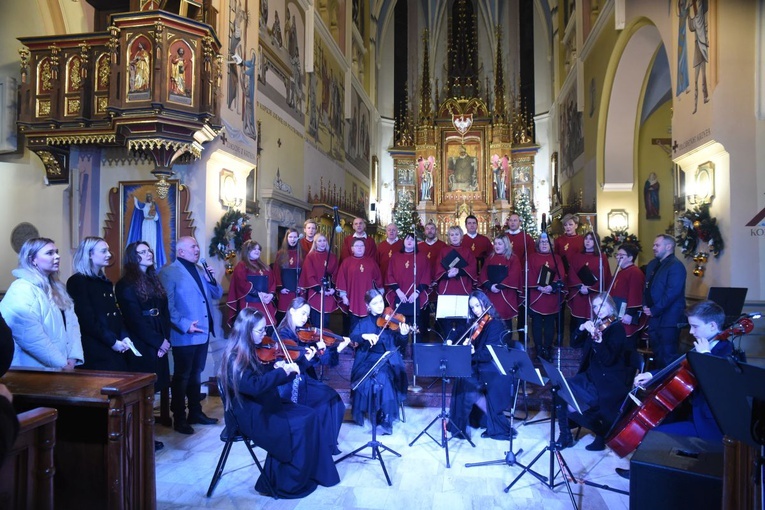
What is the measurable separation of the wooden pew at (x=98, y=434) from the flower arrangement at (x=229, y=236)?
12.6 ft

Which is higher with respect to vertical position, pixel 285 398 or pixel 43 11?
pixel 43 11

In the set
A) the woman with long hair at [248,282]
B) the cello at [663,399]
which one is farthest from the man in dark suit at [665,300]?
the woman with long hair at [248,282]

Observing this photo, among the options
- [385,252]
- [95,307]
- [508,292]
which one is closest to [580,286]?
[508,292]

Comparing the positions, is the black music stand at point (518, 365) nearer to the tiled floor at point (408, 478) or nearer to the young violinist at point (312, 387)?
the tiled floor at point (408, 478)

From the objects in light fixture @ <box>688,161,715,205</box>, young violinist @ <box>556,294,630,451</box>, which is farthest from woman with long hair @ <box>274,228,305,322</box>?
light fixture @ <box>688,161,715,205</box>

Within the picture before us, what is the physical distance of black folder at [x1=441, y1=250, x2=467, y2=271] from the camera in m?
6.24

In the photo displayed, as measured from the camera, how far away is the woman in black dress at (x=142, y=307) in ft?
14.9

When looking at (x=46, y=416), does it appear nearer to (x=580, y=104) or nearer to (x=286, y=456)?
(x=286, y=456)

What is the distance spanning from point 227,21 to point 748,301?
7.68 metres

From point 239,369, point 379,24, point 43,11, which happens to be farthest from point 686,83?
point 379,24

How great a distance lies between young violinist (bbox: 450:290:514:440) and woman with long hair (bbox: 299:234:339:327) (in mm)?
2247

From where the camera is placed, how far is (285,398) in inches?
159

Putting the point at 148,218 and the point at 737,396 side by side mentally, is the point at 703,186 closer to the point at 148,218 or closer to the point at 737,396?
the point at 737,396

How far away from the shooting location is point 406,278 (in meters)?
6.91
